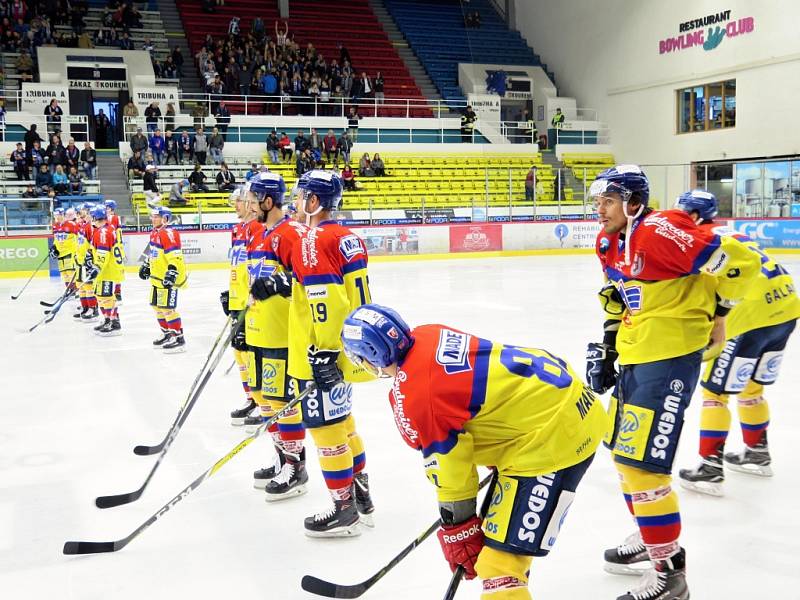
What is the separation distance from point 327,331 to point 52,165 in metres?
16.4

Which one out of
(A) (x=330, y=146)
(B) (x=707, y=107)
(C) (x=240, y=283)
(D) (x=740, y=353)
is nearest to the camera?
(D) (x=740, y=353)

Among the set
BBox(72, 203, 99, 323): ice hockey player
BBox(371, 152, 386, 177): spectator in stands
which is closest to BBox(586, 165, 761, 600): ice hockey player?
BBox(72, 203, 99, 323): ice hockey player

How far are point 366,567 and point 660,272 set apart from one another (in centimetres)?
162

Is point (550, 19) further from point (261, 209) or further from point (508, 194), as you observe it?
point (261, 209)

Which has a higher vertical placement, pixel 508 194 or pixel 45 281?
pixel 508 194

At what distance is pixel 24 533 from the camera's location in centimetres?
358

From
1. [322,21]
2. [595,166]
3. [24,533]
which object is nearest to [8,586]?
[24,533]

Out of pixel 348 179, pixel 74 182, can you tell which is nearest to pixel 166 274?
pixel 74 182

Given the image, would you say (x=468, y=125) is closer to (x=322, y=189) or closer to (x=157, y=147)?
(x=157, y=147)

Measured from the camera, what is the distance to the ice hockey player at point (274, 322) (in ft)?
12.5

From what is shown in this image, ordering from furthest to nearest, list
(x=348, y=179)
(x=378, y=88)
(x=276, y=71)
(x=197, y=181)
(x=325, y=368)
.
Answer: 1. (x=378, y=88)
2. (x=276, y=71)
3. (x=348, y=179)
4. (x=197, y=181)
5. (x=325, y=368)

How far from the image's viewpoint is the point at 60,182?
55.4 ft

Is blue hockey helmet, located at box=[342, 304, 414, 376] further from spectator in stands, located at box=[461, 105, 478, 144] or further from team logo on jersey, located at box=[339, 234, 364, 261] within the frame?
spectator in stands, located at box=[461, 105, 478, 144]

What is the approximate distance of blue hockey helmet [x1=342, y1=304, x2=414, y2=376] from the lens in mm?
2064
